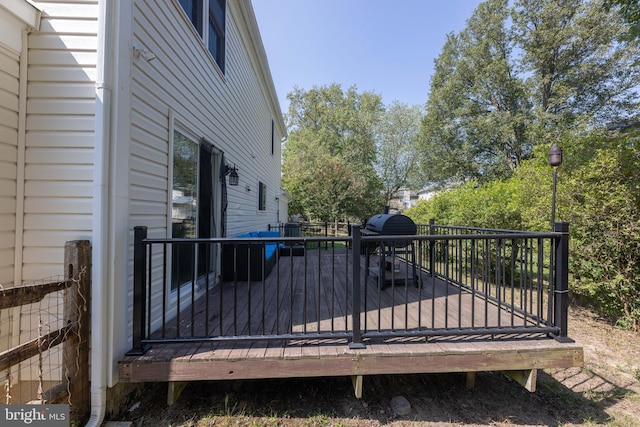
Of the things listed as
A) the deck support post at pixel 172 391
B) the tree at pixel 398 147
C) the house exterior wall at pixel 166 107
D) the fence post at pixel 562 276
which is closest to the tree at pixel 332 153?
the tree at pixel 398 147

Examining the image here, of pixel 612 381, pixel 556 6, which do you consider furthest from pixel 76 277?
pixel 556 6

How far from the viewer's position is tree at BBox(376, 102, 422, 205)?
80.3ft

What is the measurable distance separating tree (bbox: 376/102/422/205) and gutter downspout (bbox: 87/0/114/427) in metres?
24.6

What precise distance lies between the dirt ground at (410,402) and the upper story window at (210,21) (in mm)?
4499

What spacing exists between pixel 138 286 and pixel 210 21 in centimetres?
424

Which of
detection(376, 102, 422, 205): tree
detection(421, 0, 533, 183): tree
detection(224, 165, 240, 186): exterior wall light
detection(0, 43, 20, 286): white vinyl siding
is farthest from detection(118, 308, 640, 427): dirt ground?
detection(376, 102, 422, 205): tree

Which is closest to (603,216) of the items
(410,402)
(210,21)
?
(410,402)

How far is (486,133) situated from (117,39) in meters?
18.0

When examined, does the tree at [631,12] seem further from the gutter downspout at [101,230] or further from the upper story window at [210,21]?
the gutter downspout at [101,230]

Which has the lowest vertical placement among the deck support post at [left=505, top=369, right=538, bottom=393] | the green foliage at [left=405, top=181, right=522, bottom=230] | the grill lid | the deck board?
the deck support post at [left=505, top=369, right=538, bottom=393]

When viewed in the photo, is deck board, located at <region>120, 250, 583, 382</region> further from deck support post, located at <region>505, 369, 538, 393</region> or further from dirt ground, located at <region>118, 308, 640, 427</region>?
dirt ground, located at <region>118, 308, 640, 427</region>

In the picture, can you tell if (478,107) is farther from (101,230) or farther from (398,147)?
(101,230)

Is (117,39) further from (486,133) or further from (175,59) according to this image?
(486,133)

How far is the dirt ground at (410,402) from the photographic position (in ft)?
7.41
